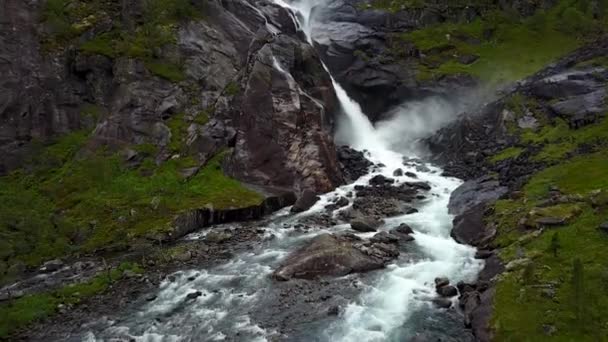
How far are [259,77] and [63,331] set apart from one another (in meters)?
34.7

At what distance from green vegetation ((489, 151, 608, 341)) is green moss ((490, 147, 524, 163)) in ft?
45.4

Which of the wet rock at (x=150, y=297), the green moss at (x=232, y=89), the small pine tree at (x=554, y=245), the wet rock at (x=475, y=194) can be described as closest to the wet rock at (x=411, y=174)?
the wet rock at (x=475, y=194)

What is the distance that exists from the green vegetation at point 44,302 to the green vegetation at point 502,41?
6520cm

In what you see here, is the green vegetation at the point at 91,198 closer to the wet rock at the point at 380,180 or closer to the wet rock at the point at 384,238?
the wet rock at the point at 384,238

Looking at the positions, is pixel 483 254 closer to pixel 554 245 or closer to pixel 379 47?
pixel 554 245

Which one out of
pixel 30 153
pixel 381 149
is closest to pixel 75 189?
pixel 30 153

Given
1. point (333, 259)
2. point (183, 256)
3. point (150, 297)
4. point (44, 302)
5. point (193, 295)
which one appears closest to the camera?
point (44, 302)

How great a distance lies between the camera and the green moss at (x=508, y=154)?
1875 inches

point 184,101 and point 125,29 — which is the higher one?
point 125,29

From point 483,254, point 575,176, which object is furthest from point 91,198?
point 575,176

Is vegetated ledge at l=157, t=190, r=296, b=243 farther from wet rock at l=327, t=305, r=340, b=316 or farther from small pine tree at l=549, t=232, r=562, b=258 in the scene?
small pine tree at l=549, t=232, r=562, b=258

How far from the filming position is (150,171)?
44594 mm

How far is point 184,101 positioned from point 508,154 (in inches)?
1489

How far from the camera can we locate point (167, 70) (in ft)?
185
